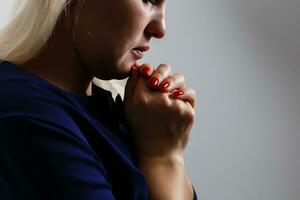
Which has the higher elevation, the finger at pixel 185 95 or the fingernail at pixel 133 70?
the fingernail at pixel 133 70

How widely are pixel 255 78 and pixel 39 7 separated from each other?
94 centimetres

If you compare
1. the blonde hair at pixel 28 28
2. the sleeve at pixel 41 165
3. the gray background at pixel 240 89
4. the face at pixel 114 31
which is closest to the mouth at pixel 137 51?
the face at pixel 114 31

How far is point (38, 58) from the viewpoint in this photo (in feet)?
2.68

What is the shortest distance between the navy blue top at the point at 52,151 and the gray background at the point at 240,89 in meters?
0.81

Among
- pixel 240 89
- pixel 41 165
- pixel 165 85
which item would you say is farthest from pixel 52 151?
pixel 240 89

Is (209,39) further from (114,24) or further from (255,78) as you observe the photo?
(114,24)

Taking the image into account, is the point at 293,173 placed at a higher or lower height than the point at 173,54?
lower

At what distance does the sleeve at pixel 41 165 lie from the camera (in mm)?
625

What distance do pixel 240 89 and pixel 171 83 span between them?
76cm

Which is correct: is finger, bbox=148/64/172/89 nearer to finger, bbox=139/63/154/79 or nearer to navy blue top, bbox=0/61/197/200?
finger, bbox=139/63/154/79

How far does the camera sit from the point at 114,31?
0.78 m

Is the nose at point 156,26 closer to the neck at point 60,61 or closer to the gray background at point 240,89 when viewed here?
the neck at point 60,61

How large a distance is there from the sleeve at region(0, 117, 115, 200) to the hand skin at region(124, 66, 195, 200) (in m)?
0.16

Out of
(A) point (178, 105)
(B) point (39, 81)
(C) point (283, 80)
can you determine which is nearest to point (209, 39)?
(C) point (283, 80)
